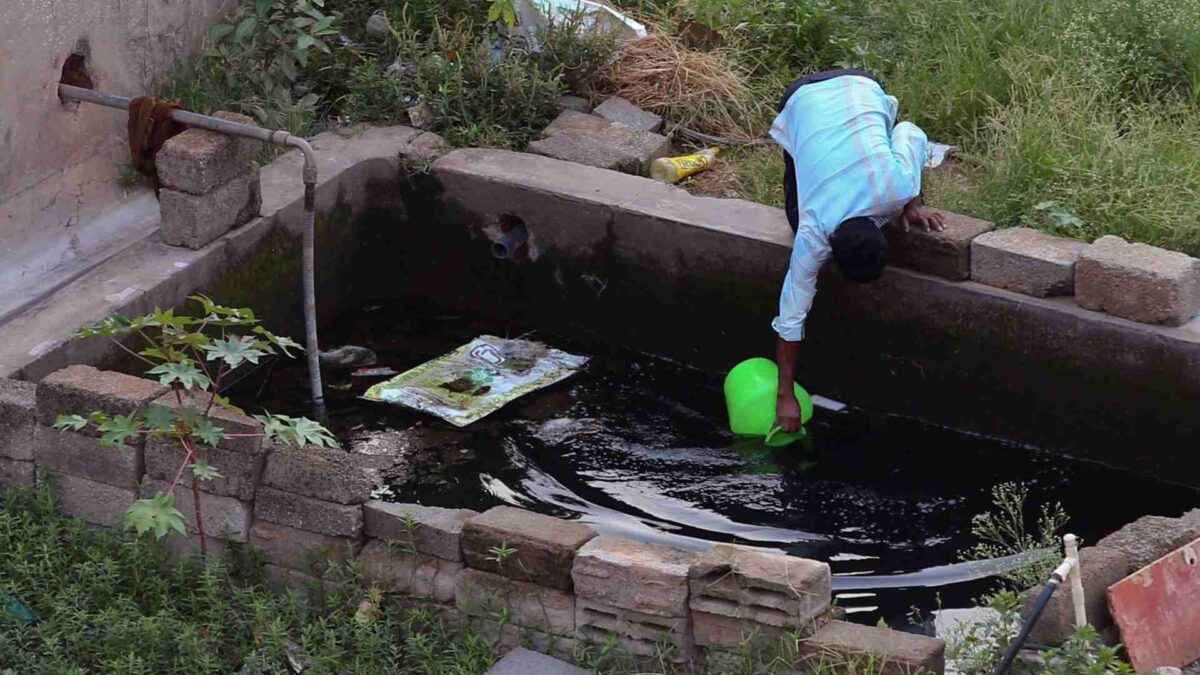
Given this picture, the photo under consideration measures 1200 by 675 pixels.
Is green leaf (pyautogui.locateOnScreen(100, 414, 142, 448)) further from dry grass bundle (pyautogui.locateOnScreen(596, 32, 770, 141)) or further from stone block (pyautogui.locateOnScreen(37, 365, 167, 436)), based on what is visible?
dry grass bundle (pyautogui.locateOnScreen(596, 32, 770, 141))

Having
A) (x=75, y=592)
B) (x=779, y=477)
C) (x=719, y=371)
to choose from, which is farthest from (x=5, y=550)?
(x=719, y=371)

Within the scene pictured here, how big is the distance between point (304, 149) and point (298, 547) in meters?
1.83

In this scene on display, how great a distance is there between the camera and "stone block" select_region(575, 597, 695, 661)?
410 centimetres

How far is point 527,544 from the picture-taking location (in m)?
4.24

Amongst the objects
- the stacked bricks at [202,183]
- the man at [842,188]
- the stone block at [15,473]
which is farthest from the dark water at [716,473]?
the stone block at [15,473]

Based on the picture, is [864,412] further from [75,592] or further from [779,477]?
[75,592]

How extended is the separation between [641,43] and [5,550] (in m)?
4.33

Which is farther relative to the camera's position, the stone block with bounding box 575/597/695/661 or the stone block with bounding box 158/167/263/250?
the stone block with bounding box 158/167/263/250

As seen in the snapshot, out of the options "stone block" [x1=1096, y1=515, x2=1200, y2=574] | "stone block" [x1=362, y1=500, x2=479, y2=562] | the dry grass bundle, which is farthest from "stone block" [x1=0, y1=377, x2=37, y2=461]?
the dry grass bundle

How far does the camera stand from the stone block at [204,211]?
6.01 m

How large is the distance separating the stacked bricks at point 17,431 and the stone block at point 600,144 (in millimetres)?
2837

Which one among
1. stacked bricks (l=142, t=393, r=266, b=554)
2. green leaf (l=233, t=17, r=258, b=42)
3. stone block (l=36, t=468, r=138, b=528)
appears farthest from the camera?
green leaf (l=233, t=17, r=258, b=42)

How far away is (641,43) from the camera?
25.6 feet

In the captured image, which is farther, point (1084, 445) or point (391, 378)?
point (391, 378)
